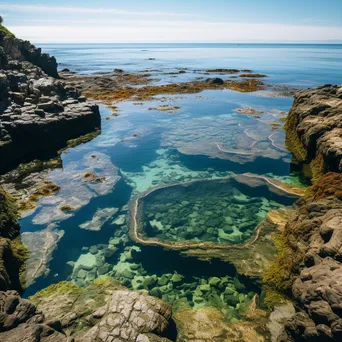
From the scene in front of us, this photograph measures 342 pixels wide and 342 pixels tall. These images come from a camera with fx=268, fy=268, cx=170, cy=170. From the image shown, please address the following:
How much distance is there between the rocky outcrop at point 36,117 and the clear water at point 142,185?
2.58 meters

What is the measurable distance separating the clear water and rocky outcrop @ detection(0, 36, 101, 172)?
258 centimetres

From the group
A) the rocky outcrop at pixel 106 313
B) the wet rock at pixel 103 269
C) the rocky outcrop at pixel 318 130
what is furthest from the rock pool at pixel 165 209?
the rocky outcrop at pixel 106 313

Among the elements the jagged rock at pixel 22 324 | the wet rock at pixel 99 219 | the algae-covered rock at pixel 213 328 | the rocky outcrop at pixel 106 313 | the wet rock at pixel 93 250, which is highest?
the jagged rock at pixel 22 324

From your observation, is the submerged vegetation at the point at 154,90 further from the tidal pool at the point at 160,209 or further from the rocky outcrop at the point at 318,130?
the rocky outcrop at the point at 318,130

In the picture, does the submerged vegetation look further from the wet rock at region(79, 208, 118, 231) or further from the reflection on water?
the wet rock at region(79, 208, 118, 231)

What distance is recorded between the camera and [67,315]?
9195 millimetres

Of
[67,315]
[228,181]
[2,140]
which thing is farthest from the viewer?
[2,140]

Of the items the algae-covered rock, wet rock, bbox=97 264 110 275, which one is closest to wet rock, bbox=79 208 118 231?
wet rock, bbox=97 264 110 275

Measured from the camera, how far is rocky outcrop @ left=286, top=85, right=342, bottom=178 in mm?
16914

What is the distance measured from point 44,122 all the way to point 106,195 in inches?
511

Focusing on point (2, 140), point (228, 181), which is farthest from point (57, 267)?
point (2, 140)

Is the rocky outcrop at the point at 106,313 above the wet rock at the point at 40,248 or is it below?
above

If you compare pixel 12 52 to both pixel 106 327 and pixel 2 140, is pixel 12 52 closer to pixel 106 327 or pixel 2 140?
pixel 2 140

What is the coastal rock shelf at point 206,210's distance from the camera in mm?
14742
